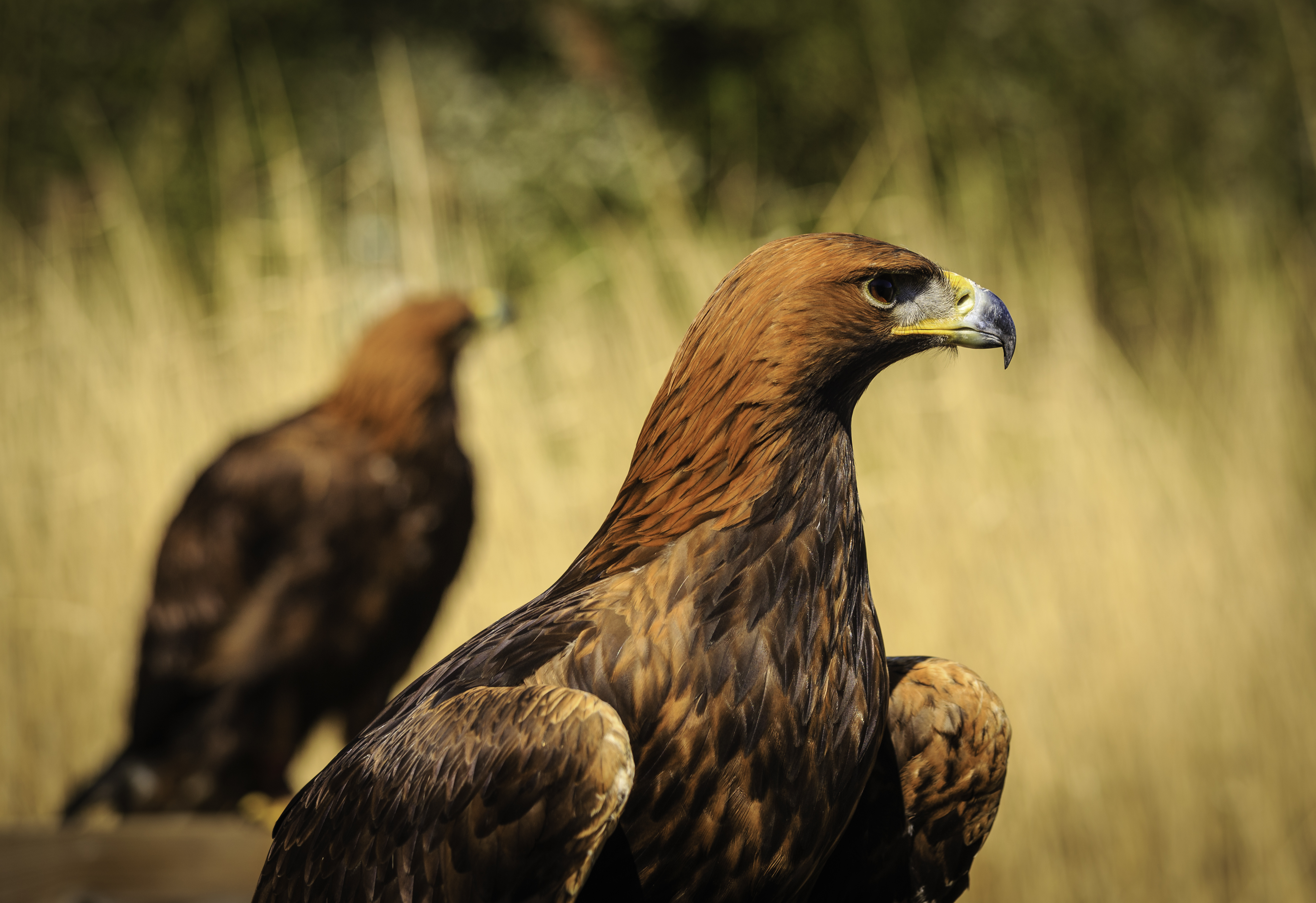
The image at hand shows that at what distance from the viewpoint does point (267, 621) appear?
3721 mm

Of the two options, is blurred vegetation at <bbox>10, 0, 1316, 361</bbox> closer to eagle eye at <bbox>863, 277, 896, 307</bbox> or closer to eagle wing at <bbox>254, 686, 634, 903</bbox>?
eagle eye at <bbox>863, 277, 896, 307</bbox>

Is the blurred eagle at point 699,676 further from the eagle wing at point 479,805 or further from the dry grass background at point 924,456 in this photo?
the dry grass background at point 924,456

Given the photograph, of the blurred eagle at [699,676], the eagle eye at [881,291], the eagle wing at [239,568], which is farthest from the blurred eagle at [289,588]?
the eagle eye at [881,291]

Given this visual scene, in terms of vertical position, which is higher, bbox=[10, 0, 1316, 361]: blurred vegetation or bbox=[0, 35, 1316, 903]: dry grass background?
bbox=[10, 0, 1316, 361]: blurred vegetation

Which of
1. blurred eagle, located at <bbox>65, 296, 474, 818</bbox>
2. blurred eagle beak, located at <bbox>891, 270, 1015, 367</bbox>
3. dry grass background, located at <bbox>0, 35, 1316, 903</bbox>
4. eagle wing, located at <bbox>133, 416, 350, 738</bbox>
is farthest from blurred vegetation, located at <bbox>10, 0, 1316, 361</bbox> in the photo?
blurred eagle beak, located at <bbox>891, 270, 1015, 367</bbox>

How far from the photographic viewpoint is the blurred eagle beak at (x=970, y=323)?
5.26ft

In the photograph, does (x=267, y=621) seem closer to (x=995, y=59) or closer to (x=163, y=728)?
(x=163, y=728)

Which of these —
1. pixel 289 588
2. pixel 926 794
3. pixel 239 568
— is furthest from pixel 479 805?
pixel 239 568

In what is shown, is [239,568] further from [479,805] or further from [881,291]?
[881,291]

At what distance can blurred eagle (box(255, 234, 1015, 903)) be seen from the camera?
4.48 feet

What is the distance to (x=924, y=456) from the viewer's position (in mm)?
4242

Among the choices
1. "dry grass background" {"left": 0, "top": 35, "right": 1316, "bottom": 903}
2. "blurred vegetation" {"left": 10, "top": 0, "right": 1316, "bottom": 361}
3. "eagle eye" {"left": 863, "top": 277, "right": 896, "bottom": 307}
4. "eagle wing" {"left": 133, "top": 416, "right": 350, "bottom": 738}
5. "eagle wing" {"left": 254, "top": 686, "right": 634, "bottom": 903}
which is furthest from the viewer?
"blurred vegetation" {"left": 10, "top": 0, "right": 1316, "bottom": 361}

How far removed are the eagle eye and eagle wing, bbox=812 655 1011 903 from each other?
1.83 ft

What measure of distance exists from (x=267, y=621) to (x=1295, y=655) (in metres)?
3.65
